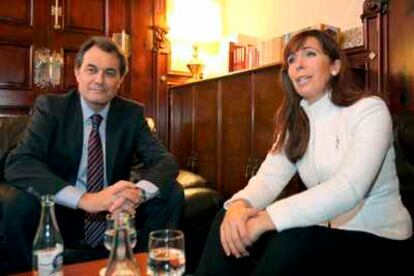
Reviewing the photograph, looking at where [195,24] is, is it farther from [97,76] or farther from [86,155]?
[86,155]

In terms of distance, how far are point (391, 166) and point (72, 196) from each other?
1.14 m

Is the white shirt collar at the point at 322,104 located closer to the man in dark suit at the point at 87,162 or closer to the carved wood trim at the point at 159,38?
the man in dark suit at the point at 87,162

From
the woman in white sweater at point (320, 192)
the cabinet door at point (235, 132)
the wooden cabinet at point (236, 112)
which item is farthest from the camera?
the cabinet door at point (235, 132)

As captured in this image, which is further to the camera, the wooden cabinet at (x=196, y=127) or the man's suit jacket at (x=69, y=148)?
the wooden cabinet at (x=196, y=127)

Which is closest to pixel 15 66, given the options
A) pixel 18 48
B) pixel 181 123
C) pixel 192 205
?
pixel 18 48

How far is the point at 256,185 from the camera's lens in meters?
1.55

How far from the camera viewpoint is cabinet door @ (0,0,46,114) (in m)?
2.97

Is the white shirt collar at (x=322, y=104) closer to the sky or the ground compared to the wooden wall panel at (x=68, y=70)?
closer to the ground

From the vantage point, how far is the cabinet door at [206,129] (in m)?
3.01

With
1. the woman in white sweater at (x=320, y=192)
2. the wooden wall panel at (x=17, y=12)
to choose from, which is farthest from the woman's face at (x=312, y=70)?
the wooden wall panel at (x=17, y=12)

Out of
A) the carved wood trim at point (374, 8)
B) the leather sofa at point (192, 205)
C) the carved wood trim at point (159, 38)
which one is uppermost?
the carved wood trim at point (159, 38)

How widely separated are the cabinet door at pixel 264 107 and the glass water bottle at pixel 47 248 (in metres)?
1.55

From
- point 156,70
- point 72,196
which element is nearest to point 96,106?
point 72,196

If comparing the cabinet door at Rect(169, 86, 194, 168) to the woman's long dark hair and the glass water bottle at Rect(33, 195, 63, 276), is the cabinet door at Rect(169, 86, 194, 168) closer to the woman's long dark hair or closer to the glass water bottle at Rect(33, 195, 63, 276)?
the woman's long dark hair
